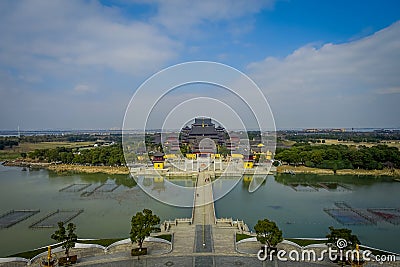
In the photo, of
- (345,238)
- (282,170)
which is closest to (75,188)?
(282,170)

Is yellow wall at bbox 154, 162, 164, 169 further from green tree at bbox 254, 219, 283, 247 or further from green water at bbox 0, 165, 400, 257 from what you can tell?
green tree at bbox 254, 219, 283, 247

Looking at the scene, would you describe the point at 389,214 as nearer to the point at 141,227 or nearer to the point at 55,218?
the point at 141,227

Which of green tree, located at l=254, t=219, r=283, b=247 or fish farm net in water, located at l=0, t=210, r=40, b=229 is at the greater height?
green tree, located at l=254, t=219, r=283, b=247

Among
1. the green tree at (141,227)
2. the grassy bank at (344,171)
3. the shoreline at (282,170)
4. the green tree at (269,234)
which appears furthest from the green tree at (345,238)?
the grassy bank at (344,171)

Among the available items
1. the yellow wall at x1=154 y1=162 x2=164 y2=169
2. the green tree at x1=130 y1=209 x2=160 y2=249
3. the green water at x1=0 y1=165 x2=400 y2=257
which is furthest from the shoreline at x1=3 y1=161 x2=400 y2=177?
the green tree at x1=130 y1=209 x2=160 y2=249

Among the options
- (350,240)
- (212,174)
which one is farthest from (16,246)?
(212,174)

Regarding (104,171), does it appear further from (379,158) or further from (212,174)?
(379,158)
